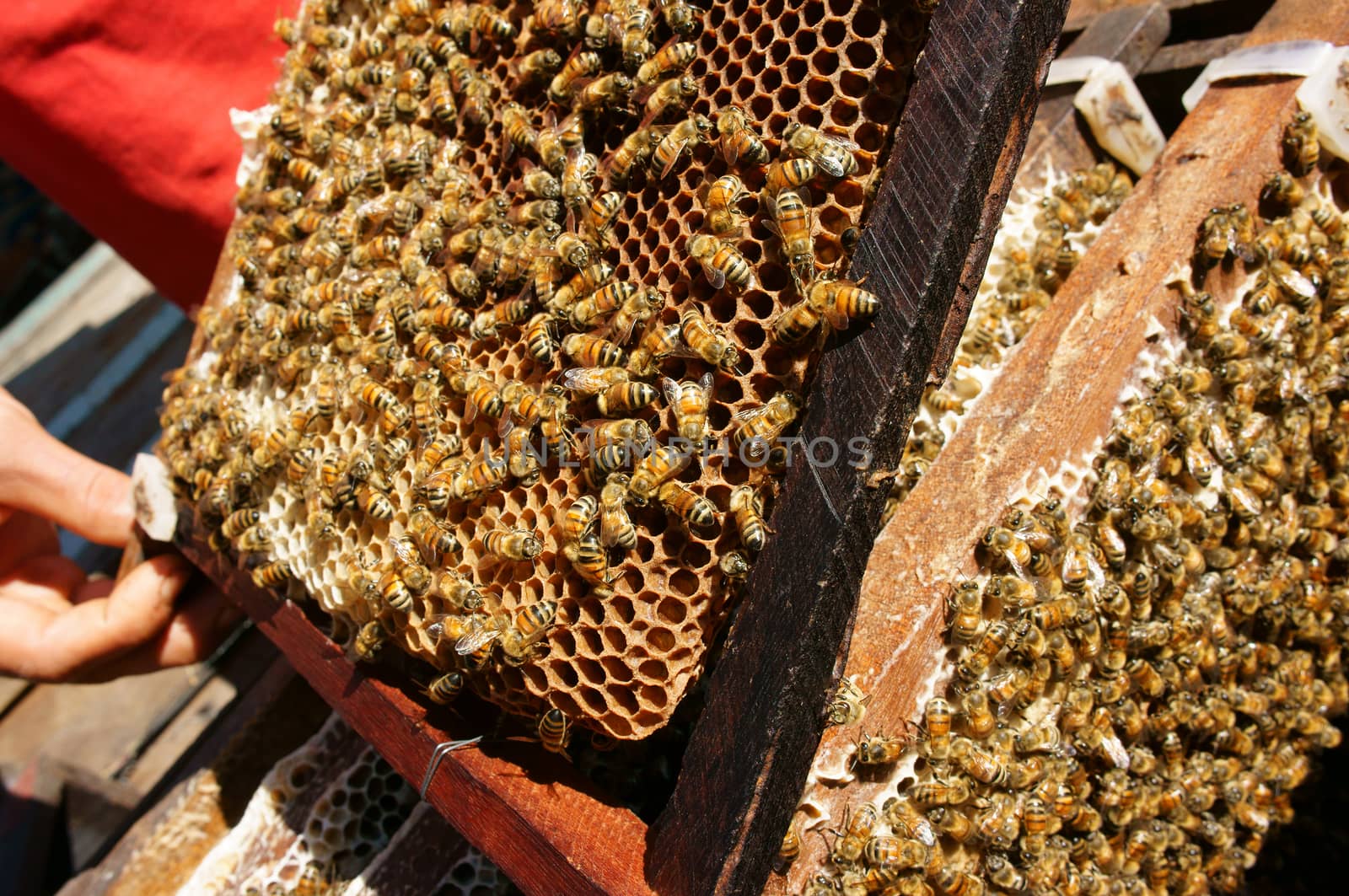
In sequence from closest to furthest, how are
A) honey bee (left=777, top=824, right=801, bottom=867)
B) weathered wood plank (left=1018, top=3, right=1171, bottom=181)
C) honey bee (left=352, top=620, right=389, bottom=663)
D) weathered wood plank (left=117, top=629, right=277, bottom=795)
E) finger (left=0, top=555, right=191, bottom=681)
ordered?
honey bee (left=777, top=824, right=801, bottom=867), honey bee (left=352, top=620, right=389, bottom=663), weathered wood plank (left=1018, top=3, right=1171, bottom=181), finger (left=0, top=555, right=191, bottom=681), weathered wood plank (left=117, top=629, right=277, bottom=795)

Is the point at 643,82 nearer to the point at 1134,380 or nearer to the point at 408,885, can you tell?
the point at 1134,380

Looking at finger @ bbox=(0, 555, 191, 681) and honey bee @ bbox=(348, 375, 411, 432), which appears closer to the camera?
honey bee @ bbox=(348, 375, 411, 432)

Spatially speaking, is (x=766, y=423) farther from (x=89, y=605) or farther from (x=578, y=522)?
(x=89, y=605)

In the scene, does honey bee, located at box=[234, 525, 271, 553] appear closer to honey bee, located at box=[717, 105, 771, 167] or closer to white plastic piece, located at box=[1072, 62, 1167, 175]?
honey bee, located at box=[717, 105, 771, 167]

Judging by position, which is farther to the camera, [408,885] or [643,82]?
[408,885]

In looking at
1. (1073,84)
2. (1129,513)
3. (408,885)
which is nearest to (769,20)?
(1129,513)

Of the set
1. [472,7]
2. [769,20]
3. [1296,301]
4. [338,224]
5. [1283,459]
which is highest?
[472,7]

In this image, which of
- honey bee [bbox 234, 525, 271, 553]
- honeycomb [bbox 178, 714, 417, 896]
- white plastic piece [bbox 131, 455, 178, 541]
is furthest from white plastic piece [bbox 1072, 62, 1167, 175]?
white plastic piece [bbox 131, 455, 178, 541]
